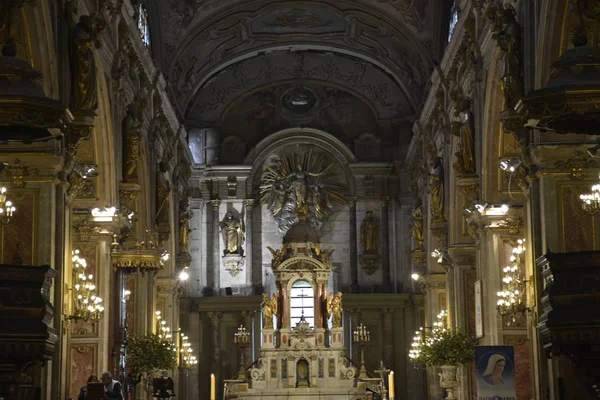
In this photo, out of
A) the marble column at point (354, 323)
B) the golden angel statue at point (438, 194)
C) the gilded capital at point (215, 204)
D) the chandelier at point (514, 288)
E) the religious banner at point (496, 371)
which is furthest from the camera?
the gilded capital at point (215, 204)

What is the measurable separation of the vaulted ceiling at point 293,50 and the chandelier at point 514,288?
15113 mm

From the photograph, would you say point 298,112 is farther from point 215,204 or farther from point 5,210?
point 5,210

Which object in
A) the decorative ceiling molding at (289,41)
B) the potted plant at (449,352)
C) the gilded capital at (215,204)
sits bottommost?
the potted plant at (449,352)

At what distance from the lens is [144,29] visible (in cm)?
3528

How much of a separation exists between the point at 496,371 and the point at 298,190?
91.1 ft

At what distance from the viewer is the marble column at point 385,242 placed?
4403cm

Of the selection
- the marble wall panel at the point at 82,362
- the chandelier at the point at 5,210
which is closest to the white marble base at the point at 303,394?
the marble wall panel at the point at 82,362

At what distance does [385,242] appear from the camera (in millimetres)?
44344

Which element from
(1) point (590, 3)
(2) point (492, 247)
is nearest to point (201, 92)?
(2) point (492, 247)

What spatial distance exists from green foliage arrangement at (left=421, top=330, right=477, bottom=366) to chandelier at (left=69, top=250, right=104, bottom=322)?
32.2 ft

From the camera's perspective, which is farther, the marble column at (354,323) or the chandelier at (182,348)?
the marble column at (354,323)

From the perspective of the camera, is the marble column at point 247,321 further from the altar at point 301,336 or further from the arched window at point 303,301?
the arched window at point 303,301

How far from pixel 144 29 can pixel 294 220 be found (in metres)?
12.0

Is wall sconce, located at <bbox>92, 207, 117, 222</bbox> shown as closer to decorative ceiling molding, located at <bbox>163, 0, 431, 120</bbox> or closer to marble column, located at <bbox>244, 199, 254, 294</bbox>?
decorative ceiling molding, located at <bbox>163, 0, 431, 120</bbox>
